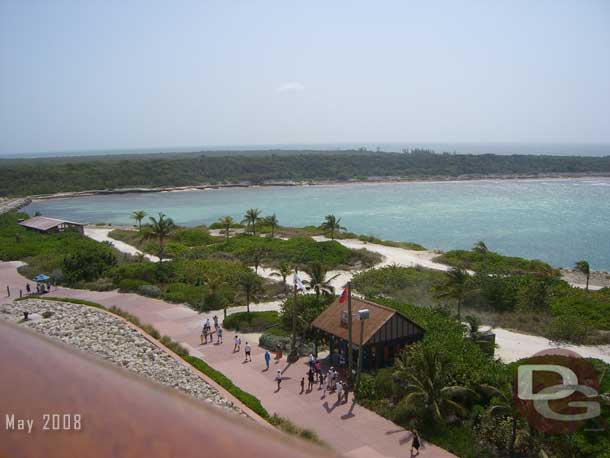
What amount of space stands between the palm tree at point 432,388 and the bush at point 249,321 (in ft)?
30.3

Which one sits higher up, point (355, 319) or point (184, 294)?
point (355, 319)

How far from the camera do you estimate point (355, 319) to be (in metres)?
18.7

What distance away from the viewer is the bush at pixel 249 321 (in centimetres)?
2300

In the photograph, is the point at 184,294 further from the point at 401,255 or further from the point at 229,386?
the point at 401,255

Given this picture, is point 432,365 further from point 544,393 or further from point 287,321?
point 287,321

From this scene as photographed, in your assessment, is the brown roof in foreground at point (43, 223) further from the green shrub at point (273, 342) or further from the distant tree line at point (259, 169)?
the distant tree line at point (259, 169)

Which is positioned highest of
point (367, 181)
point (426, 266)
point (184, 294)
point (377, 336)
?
point (377, 336)

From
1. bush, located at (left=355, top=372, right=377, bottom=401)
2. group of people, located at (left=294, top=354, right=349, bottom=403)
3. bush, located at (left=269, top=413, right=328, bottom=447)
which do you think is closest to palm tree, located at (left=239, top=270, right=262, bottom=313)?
group of people, located at (left=294, top=354, right=349, bottom=403)

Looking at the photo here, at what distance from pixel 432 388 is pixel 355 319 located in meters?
5.28

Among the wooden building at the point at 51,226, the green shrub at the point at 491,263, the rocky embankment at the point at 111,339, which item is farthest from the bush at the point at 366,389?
the wooden building at the point at 51,226

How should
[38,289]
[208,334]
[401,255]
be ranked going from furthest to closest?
[401,255]
[38,289]
[208,334]

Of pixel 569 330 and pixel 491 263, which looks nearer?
pixel 569 330

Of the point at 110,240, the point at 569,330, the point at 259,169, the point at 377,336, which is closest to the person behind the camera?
the point at 377,336

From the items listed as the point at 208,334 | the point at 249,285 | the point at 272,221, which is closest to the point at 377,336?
the point at 208,334
